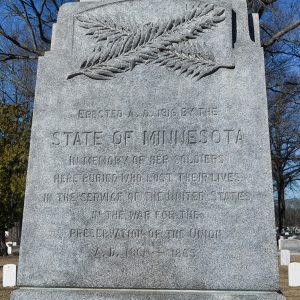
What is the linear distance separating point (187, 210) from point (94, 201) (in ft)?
3.19

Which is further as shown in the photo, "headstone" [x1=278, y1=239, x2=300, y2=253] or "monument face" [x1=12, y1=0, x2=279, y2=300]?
"headstone" [x1=278, y1=239, x2=300, y2=253]

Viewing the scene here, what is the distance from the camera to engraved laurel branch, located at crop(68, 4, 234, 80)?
5.43 meters

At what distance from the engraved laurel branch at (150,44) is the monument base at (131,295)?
2280 mm

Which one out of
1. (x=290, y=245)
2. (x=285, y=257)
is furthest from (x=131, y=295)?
(x=290, y=245)

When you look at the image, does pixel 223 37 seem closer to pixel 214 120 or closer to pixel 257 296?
pixel 214 120

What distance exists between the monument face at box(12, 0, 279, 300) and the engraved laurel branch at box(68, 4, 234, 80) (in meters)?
0.01

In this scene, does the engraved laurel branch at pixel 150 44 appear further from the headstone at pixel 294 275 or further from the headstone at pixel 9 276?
the headstone at pixel 294 275

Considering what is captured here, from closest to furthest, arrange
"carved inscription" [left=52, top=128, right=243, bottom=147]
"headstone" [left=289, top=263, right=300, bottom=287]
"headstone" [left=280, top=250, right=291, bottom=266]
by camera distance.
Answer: "carved inscription" [left=52, top=128, right=243, bottom=147], "headstone" [left=289, top=263, right=300, bottom=287], "headstone" [left=280, top=250, right=291, bottom=266]

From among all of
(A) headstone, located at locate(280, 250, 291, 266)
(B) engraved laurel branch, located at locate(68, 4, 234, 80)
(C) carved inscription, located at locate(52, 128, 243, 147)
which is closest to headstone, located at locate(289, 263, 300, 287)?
(A) headstone, located at locate(280, 250, 291, 266)

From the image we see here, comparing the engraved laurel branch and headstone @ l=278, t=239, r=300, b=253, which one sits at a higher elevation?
the engraved laurel branch

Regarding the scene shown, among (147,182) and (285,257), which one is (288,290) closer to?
(285,257)

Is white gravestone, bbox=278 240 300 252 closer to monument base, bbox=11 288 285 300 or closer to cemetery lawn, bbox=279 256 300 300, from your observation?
cemetery lawn, bbox=279 256 300 300

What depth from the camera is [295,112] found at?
26.3 meters

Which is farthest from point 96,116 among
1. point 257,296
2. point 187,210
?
point 257,296
